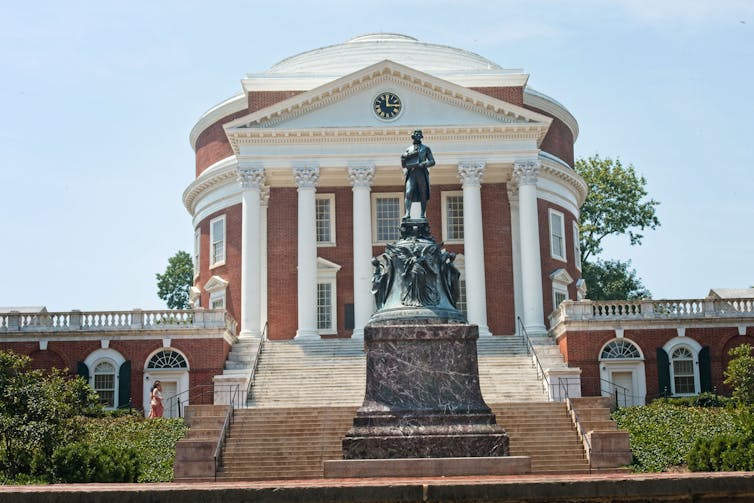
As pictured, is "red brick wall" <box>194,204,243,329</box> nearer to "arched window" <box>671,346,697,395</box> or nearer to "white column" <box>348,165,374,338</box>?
"white column" <box>348,165,374,338</box>

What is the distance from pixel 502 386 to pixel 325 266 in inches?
535

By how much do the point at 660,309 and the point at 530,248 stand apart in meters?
6.14

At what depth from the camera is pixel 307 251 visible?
149 feet

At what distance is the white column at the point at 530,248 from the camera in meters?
44.8

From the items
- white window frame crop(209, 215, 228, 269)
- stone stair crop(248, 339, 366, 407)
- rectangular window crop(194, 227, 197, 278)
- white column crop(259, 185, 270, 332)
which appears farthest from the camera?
rectangular window crop(194, 227, 197, 278)

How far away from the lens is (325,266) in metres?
49.3

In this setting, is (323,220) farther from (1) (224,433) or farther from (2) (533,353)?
(1) (224,433)

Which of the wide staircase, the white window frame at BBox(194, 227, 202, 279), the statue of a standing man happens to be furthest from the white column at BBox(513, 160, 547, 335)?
the statue of a standing man

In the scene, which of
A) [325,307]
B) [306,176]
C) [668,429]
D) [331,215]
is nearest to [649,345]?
[668,429]

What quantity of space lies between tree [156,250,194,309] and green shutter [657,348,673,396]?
145 ft

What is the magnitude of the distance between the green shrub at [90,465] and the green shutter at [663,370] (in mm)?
23019

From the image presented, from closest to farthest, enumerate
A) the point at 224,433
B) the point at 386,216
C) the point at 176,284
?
the point at 224,433 < the point at 386,216 < the point at 176,284

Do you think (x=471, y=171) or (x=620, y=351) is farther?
(x=471, y=171)

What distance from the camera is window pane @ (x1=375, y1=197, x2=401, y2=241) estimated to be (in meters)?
49.6
